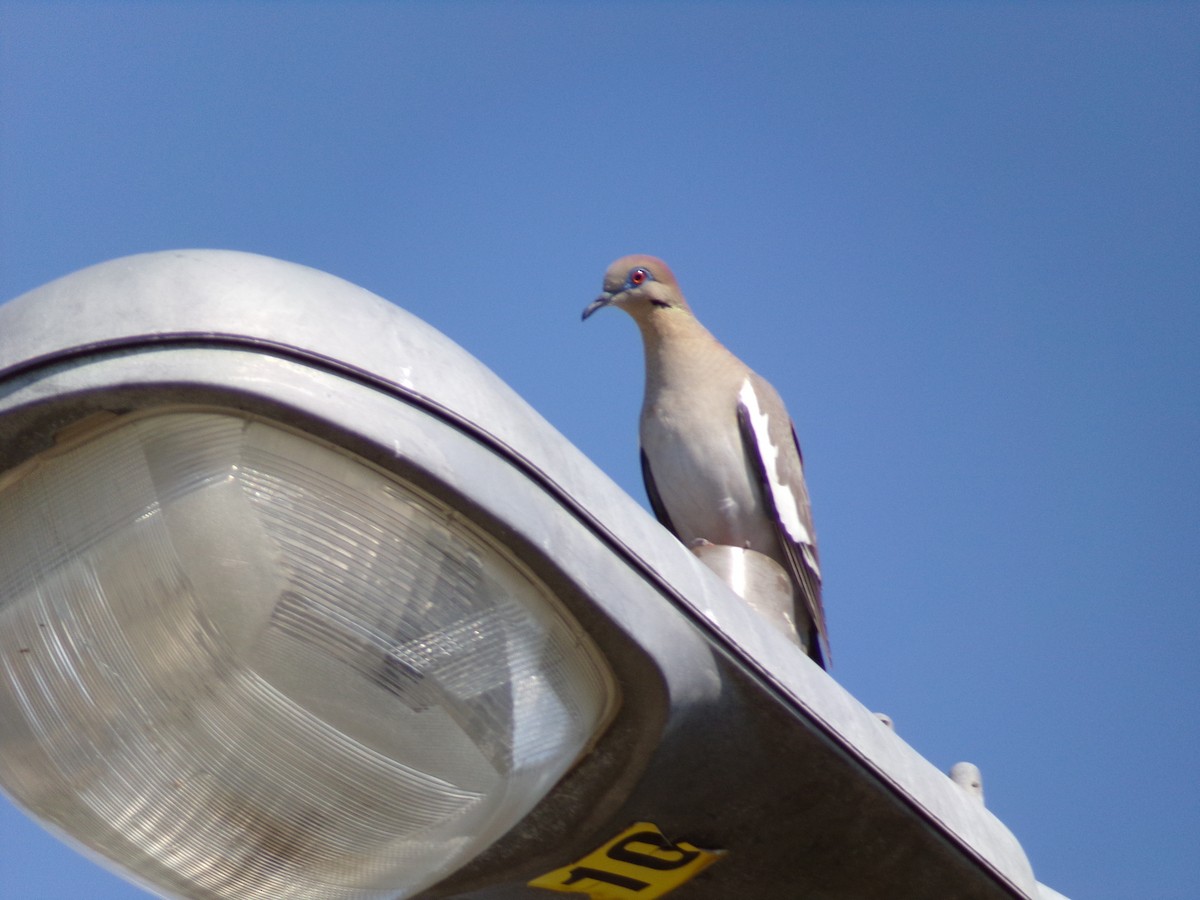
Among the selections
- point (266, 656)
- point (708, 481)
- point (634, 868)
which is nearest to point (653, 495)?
point (708, 481)

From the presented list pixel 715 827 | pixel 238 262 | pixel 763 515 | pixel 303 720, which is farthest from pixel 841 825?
pixel 763 515

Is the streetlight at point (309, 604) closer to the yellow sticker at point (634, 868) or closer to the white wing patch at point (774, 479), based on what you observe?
the yellow sticker at point (634, 868)

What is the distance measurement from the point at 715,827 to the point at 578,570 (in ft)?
1.80

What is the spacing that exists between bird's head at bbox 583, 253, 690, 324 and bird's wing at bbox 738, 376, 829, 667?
591mm

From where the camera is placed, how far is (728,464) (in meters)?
4.13

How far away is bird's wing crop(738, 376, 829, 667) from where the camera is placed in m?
3.95

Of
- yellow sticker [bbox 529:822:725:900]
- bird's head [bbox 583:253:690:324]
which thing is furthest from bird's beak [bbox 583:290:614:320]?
yellow sticker [bbox 529:822:725:900]

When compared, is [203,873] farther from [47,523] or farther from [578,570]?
[578,570]

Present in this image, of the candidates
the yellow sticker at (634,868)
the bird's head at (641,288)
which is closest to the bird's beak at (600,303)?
the bird's head at (641,288)

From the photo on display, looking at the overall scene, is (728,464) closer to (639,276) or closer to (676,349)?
(676,349)

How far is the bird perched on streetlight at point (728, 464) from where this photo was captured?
4.02 meters

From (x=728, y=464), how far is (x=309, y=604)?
2.36 metres

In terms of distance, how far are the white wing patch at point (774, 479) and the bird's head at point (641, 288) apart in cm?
68

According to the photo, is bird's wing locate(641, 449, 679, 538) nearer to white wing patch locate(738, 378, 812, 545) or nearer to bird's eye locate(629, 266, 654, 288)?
white wing patch locate(738, 378, 812, 545)
